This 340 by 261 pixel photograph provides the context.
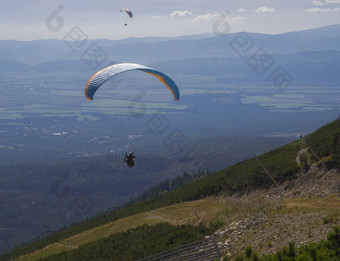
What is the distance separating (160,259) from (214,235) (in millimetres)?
5044

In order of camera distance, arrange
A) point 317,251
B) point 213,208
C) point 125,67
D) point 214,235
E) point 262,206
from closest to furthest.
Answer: point 317,251, point 214,235, point 262,206, point 125,67, point 213,208

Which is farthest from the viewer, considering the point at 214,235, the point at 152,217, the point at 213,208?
the point at 152,217

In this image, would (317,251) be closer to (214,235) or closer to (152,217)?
(214,235)

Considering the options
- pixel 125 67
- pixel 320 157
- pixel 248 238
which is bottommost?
pixel 248 238

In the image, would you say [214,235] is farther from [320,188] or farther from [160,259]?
[320,188]

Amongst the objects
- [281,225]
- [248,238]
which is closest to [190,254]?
[248,238]

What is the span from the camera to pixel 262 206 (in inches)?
1236

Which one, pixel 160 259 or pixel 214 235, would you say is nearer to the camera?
pixel 160 259

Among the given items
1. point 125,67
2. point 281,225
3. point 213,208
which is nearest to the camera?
point 281,225

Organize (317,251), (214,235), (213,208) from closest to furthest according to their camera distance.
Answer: (317,251) → (214,235) → (213,208)

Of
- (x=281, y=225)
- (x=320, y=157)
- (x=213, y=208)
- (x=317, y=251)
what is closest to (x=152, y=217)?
(x=213, y=208)

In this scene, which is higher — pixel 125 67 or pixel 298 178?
pixel 125 67

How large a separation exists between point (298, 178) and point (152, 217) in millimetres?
16428

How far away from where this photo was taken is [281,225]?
983 inches
